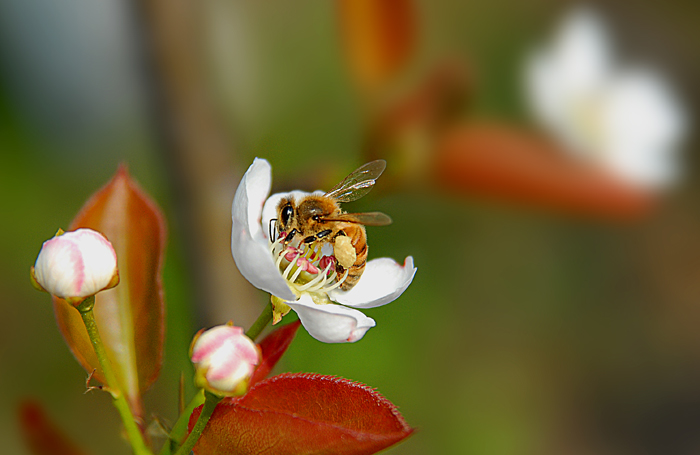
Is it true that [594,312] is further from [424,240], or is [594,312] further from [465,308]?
[424,240]

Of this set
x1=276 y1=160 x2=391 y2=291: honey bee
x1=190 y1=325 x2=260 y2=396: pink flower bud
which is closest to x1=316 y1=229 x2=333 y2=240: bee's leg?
x1=276 y1=160 x2=391 y2=291: honey bee

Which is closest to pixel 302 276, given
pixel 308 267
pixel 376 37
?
pixel 308 267

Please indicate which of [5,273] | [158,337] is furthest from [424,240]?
[158,337]

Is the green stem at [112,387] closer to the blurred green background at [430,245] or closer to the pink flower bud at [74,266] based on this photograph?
the pink flower bud at [74,266]

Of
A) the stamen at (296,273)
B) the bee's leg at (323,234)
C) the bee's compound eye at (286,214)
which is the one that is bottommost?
the stamen at (296,273)

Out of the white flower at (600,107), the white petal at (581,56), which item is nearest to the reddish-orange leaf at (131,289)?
the white flower at (600,107)
